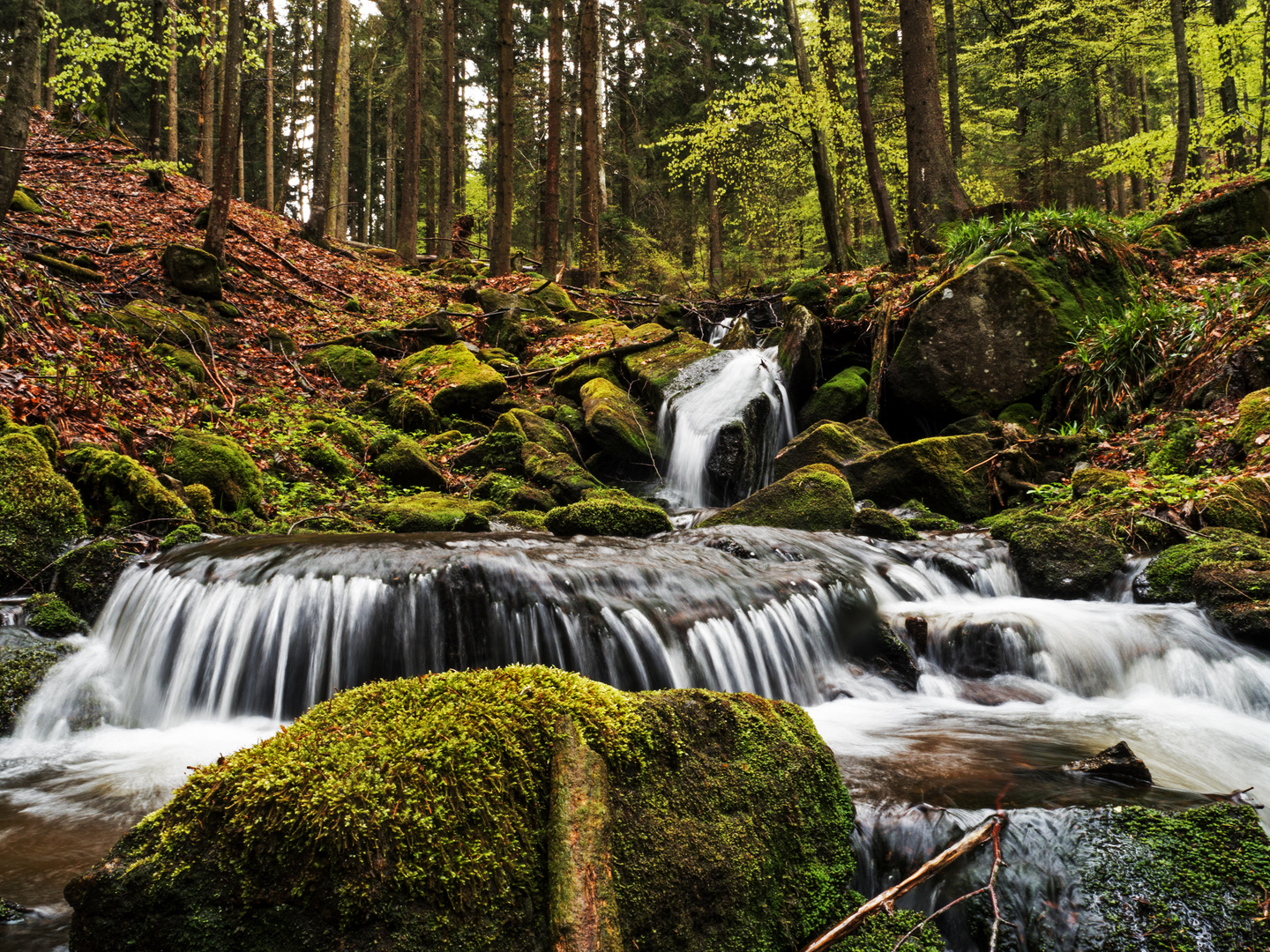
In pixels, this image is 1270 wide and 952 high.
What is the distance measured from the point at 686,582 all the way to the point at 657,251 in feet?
68.2

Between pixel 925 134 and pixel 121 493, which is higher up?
pixel 925 134

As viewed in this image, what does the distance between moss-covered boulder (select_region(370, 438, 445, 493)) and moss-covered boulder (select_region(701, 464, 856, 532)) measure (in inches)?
149

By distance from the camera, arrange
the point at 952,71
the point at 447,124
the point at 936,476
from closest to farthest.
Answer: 1. the point at 936,476
2. the point at 447,124
3. the point at 952,71

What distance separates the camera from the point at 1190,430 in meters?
8.26

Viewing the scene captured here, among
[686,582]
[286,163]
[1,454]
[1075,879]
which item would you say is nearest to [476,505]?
[686,582]

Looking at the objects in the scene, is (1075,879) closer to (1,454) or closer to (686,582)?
(686,582)

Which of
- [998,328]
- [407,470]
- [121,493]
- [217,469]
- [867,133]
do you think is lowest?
[121,493]

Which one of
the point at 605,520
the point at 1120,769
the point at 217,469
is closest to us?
the point at 1120,769

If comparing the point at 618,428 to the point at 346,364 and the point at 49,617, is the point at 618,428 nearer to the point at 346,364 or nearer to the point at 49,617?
the point at 346,364

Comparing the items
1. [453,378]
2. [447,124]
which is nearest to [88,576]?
[453,378]

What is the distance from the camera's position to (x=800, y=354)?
41.9 feet

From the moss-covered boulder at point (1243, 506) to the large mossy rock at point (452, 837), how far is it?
6.32m

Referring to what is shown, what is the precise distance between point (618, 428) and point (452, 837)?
10115 millimetres

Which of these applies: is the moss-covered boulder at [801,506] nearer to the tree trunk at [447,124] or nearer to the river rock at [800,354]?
the river rock at [800,354]
